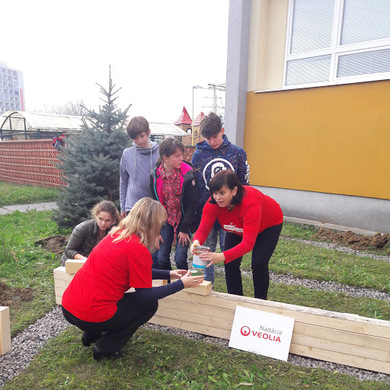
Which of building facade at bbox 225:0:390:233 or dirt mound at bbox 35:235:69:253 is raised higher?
building facade at bbox 225:0:390:233

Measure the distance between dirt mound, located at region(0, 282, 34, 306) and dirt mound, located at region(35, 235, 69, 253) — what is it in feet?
4.54

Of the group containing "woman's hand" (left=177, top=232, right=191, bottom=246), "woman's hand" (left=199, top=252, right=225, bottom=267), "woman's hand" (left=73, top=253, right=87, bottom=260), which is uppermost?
"woman's hand" (left=199, top=252, right=225, bottom=267)

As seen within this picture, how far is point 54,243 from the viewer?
5410 mm

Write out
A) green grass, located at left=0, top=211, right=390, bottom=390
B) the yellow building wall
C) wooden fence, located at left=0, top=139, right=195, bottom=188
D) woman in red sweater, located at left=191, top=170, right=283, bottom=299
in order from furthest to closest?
1. wooden fence, located at left=0, top=139, right=195, bottom=188
2. the yellow building wall
3. woman in red sweater, located at left=191, top=170, right=283, bottom=299
4. green grass, located at left=0, top=211, right=390, bottom=390

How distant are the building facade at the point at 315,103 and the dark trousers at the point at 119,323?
5.36 m

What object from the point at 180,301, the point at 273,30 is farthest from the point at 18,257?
the point at 273,30

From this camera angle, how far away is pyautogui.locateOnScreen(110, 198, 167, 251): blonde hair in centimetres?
224

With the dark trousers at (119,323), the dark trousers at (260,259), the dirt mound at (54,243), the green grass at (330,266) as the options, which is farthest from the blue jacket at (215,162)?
the dirt mound at (54,243)

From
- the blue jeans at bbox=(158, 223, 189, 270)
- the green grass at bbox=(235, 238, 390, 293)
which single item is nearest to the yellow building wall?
the green grass at bbox=(235, 238, 390, 293)

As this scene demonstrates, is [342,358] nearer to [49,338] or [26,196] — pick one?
[49,338]

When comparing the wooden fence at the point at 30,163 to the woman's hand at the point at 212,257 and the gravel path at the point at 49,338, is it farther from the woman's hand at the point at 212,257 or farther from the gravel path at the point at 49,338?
the woman's hand at the point at 212,257

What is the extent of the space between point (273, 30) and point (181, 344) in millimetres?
7166

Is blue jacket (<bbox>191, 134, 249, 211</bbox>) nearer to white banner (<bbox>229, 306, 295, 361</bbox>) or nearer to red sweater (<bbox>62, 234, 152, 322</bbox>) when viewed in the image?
white banner (<bbox>229, 306, 295, 361</bbox>)

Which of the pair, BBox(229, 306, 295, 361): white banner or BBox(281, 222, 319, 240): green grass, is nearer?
BBox(229, 306, 295, 361): white banner
